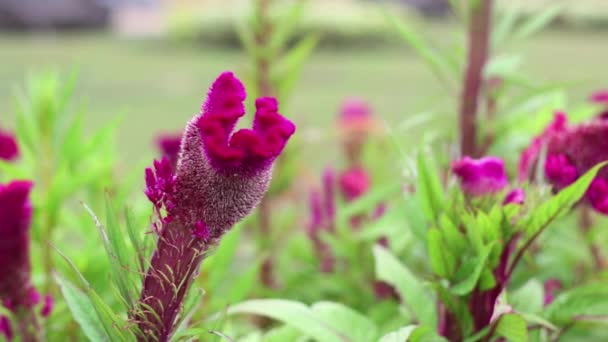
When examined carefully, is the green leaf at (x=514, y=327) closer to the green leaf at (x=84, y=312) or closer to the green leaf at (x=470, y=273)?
the green leaf at (x=470, y=273)

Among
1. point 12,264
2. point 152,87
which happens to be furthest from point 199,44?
point 12,264

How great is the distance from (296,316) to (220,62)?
14.7 ft

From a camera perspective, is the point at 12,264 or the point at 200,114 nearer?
the point at 200,114

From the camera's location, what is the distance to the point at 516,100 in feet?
2.88

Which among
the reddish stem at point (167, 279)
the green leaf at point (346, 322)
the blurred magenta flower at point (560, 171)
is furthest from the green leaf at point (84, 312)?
the blurred magenta flower at point (560, 171)

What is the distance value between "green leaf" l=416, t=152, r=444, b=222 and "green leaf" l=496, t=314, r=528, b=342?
0.10m

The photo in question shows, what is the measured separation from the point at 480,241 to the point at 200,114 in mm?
239

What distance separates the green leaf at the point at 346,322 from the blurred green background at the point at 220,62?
709 millimetres

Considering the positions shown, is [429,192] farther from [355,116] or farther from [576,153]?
[355,116]

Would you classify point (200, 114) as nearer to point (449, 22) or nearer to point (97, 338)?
point (97, 338)

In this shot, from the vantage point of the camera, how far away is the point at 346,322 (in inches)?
23.2

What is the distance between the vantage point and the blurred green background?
3.32 m

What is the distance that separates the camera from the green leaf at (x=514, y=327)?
0.51 metres

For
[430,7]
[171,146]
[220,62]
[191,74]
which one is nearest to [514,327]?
[171,146]
